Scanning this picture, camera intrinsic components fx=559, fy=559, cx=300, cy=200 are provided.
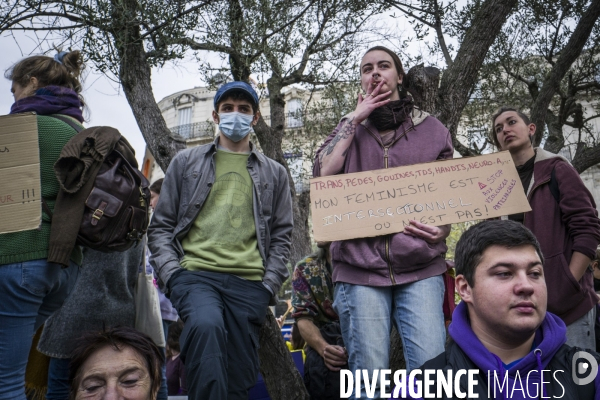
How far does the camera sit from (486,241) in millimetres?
2469

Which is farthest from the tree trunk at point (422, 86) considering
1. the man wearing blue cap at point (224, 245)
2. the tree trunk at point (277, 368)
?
the tree trunk at point (277, 368)

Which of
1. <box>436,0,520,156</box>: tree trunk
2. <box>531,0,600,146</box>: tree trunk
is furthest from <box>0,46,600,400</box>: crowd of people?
<box>531,0,600,146</box>: tree trunk

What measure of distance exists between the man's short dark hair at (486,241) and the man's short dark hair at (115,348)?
4.69 feet

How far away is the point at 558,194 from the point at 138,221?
8.57 feet

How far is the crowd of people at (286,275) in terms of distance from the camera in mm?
2303

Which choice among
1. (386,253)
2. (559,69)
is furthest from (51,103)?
(559,69)

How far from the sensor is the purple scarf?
10.1 ft

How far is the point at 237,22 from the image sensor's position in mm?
6938

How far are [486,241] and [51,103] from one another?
2.42 m

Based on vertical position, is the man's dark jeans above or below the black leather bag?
below

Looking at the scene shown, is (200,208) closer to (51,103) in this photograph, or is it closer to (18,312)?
(51,103)

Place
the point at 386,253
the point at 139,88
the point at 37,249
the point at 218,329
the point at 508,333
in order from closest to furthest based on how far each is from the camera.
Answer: the point at 508,333, the point at 37,249, the point at 218,329, the point at 386,253, the point at 139,88

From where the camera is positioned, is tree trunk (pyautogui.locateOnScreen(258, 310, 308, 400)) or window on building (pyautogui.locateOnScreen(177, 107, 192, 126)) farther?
window on building (pyautogui.locateOnScreen(177, 107, 192, 126))

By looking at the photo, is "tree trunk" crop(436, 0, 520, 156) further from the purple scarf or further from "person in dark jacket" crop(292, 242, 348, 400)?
the purple scarf
